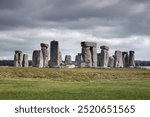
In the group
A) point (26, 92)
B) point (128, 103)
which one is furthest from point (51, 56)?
point (128, 103)

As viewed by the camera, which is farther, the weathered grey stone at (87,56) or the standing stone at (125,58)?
the standing stone at (125,58)

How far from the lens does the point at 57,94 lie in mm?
20641

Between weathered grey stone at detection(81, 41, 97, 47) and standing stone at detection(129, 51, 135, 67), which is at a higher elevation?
weathered grey stone at detection(81, 41, 97, 47)

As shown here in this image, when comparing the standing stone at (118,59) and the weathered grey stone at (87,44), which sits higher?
the weathered grey stone at (87,44)

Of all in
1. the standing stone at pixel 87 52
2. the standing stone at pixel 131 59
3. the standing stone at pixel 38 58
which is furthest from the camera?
the standing stone at pixel 131 59

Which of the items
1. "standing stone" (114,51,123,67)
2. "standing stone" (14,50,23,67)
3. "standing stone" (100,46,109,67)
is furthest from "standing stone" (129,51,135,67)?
"standing stone" (14,50,23,67)

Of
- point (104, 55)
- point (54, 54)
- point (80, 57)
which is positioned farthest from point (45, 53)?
point (104, 55)

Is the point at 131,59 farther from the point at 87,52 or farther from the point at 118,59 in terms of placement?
the point at 87,52

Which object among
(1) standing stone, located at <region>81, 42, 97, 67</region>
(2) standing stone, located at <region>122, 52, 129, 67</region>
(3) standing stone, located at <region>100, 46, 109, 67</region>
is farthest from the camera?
(2) standing stone, located at <region>122, 52, 129, 67</region>

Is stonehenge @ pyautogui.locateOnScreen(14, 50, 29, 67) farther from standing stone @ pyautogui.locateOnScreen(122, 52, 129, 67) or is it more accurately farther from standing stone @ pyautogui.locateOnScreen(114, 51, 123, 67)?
standing stone @ pyautogui.locateOnScreen(122, 52, 129, 67)

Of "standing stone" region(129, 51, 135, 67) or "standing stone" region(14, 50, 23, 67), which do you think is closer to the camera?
"standing stone" region(14, 50, 23, 67)

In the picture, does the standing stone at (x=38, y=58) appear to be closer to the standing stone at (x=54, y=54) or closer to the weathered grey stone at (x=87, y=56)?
the standing stone at (x=54, y=54)

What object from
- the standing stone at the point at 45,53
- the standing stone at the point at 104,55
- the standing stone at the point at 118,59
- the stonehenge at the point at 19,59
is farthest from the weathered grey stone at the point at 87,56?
the standing stone at the point at 118,59

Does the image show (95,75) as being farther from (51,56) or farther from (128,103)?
(128,103)
